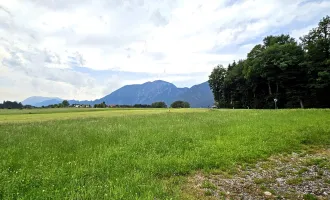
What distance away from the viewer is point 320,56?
67438 millimetres

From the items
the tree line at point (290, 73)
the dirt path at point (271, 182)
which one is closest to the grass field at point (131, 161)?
the dirt path at point (271, 182)

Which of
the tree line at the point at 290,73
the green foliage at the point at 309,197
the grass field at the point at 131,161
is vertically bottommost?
the green foliage at the point at 309,197

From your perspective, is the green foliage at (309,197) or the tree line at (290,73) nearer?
the green foliage at (309,197)

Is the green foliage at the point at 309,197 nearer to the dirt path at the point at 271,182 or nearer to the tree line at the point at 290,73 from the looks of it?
the dirt path at the point at 271,182

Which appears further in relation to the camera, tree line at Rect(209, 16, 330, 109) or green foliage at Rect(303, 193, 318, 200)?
tree line at Rect(209, 16, 330, 109)

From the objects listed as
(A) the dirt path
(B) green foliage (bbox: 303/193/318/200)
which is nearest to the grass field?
(A) the dirt path

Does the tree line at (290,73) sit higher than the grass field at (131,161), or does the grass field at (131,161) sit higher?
the tree line at (290,73)

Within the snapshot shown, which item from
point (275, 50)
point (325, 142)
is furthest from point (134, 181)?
point (275, 50)

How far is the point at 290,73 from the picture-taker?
258 ft

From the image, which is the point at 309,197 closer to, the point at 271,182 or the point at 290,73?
the point at 271,182

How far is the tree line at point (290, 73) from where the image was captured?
67438 mm

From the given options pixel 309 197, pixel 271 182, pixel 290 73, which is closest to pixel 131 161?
pixel 271 182

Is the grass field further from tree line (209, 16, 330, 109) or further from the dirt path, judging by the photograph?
tree line (209, 16, 330, 109)

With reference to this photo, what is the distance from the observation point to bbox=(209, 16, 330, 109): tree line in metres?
67.4
